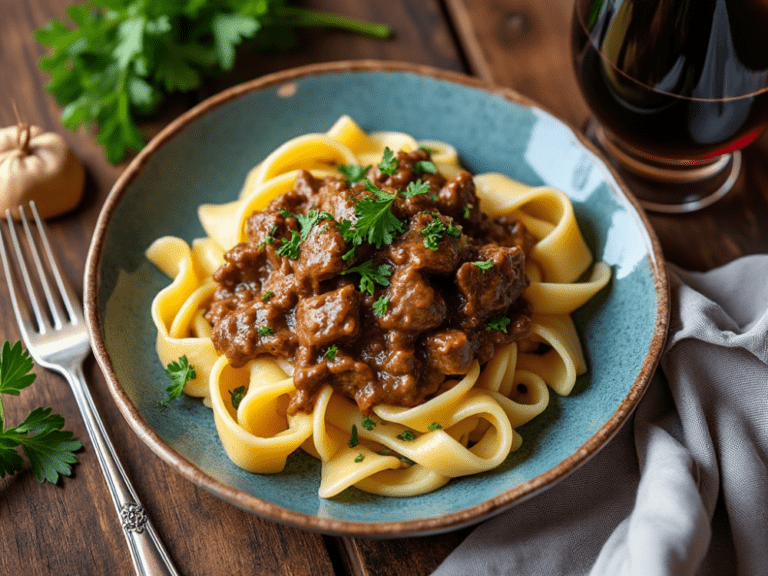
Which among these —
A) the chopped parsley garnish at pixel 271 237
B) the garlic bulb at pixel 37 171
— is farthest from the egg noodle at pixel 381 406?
the garlic bulb at pixel 37 171

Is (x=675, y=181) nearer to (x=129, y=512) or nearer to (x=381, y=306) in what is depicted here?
(x=381, y=306)

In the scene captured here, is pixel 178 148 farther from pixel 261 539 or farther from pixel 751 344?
pixel 751 344

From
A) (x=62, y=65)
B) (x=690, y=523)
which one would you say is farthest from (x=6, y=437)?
(x=690, y=523)

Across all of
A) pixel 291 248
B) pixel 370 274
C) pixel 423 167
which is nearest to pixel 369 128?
pixel 423 167

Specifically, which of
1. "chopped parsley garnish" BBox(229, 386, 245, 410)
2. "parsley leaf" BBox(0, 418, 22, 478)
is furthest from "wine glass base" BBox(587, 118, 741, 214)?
"parsley leaf" BBox(0, 418, 22, 478)

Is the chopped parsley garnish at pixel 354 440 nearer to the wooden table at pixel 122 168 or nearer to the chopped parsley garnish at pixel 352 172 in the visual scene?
the wooden table at pixel 122 168

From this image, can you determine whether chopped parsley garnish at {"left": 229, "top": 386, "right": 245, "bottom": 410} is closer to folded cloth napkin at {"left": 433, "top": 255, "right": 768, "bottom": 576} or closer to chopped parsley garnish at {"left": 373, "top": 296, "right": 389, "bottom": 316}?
chopped parsley garnish at {"left": 373, "top": 296, "right": 389, "bottom": 316}
